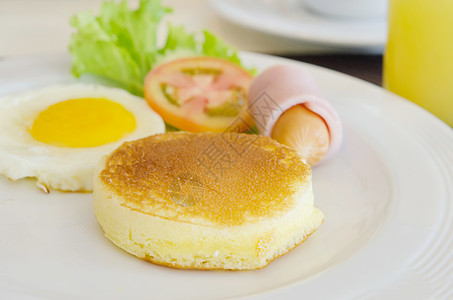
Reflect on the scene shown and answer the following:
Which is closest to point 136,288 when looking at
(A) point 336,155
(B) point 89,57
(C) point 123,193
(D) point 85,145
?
(C) point 123,193

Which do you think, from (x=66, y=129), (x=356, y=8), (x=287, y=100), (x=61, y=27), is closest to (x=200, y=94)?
(x=287, y=100)


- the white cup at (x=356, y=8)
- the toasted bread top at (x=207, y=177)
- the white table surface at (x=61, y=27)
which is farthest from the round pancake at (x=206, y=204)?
the white cup at (x=356, y=8)

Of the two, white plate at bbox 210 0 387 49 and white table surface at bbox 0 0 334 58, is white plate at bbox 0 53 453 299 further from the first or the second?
Result: white table surface at bbox 0 0 334 58

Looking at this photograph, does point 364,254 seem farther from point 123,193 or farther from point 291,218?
point 123,193

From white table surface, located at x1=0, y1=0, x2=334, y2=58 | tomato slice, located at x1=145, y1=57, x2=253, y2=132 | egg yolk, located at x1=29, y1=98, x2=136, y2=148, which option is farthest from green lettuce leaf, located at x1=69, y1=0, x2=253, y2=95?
white table surface, located at x1=0, y1=0, x2=334, y2=58

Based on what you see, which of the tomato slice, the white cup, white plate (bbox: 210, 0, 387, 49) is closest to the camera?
the tomato slice
